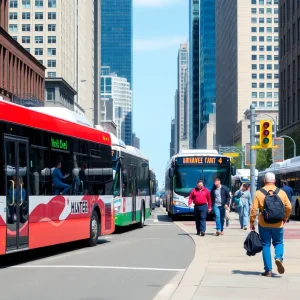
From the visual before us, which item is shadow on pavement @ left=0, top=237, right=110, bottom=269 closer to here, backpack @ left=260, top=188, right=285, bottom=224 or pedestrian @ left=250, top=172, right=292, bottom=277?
pedestrian @ left=250, top=172, right=292, bottom=277

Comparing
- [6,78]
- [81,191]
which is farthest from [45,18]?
[81,191]

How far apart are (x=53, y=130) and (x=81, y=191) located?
2.43 meters

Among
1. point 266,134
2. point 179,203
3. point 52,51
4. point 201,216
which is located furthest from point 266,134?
point 52,51

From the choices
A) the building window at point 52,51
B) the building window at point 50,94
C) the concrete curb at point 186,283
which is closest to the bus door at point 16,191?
the concrete curb at point 186,283

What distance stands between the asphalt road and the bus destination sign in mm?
16402

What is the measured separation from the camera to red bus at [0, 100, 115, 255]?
13.7m

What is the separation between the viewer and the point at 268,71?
167250 mm

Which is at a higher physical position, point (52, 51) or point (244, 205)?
point (52, 51)

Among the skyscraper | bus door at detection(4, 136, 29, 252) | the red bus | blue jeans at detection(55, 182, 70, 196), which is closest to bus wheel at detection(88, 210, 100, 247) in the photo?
the red bus

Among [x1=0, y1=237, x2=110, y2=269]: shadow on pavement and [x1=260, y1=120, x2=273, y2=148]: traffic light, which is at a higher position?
[x1=260, y1=120, x2=273, y2=148]: traffic light

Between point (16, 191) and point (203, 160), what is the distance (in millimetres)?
23381

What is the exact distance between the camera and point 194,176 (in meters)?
36.8

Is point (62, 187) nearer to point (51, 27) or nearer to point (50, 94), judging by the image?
point (50, 94)

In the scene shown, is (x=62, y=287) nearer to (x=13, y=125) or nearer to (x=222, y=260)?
(x=13, y=125)
